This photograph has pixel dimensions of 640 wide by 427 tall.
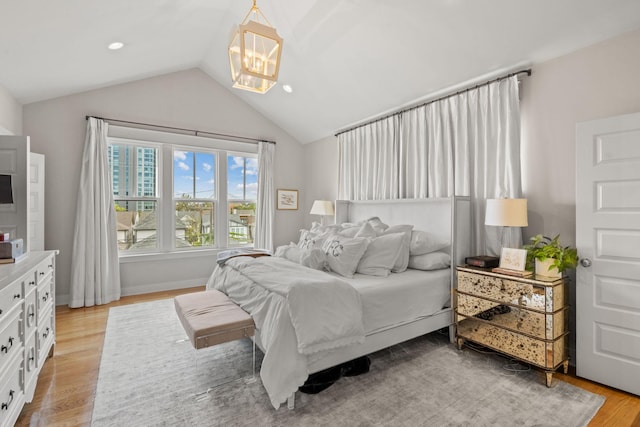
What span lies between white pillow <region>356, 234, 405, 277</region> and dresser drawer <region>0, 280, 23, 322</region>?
2.36 metres

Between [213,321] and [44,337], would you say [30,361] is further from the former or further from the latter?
[213,321]

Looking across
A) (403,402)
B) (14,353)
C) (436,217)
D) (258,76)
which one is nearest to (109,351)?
(14,353)

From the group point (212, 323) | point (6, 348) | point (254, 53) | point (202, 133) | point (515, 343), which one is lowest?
point (515, 343)

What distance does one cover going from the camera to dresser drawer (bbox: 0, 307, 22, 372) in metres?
1.48

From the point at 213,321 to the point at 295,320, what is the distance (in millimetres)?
638

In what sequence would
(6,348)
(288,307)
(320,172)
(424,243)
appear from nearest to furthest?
(6,348), (288,307), (424,243), (320,172)

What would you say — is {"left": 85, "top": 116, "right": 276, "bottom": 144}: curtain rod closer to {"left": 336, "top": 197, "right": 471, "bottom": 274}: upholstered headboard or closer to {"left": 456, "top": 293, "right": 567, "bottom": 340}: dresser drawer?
{"left": 336, "top": 197, "right": 471, "bottom": 274}: upholstered headboard

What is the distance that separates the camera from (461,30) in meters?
2.69

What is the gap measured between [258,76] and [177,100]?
3092 mm

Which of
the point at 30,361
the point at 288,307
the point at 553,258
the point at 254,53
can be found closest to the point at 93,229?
the point at 30,361

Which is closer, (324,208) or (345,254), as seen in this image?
(345,254)

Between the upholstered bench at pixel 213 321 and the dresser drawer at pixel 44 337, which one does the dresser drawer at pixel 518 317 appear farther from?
the dresser drawer at pixel 44 337

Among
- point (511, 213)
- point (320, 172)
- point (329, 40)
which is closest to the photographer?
point (511, 213)

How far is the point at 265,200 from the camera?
18.0 ft
